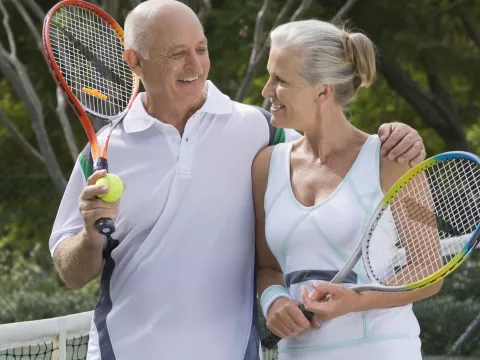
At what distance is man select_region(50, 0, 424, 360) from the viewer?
3641 mm

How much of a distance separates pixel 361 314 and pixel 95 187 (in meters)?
0.87

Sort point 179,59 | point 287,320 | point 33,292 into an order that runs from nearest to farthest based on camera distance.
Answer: point 287,320, point 179,59, point 33,292

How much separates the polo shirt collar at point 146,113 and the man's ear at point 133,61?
0.37ft

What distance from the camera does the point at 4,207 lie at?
35.8 feet

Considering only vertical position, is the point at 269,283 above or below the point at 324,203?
below

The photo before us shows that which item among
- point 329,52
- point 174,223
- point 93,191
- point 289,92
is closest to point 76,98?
point 174,223

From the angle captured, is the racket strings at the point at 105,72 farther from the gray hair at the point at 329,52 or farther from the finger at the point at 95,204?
the gray hair at the point at 329,52

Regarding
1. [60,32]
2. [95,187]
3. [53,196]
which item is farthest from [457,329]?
[53,196]

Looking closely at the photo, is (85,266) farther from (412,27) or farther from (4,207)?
(4,207)

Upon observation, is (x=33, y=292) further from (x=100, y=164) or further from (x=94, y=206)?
(x=94, y=206)

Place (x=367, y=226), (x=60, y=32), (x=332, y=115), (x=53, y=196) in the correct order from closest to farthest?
1. (x=367, y=226)
2. (x=332, y=115)
3. (x=60, y=32)
4. (x=53, y=196)

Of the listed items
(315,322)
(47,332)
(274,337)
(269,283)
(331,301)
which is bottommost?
(47,332)

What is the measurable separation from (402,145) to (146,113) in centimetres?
92

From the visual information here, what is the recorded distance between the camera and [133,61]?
3883 mm
